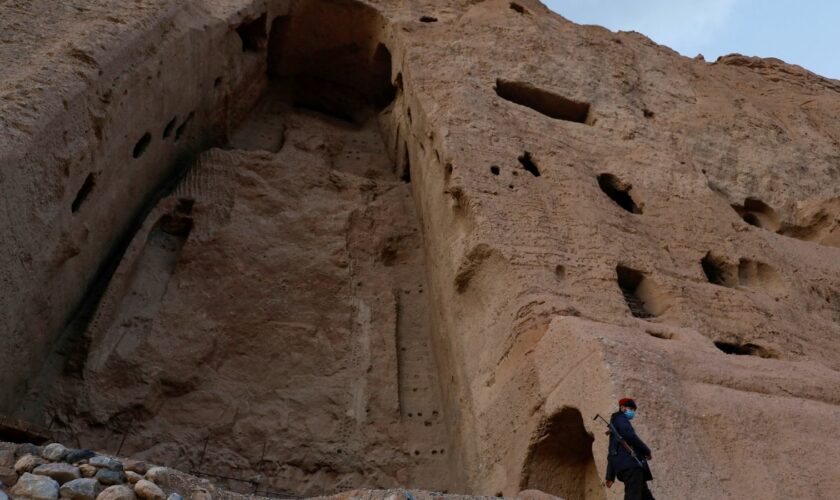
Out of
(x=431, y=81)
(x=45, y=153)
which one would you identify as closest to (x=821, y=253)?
(x=431, y=81)

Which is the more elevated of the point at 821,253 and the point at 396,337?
the point at 821,253

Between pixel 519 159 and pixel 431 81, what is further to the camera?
pixel 431 81

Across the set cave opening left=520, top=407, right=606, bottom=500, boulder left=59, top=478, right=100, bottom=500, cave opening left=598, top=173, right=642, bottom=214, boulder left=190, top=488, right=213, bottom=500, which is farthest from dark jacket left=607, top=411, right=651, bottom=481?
cave opening left=598, top=173, right=642, bottom=214

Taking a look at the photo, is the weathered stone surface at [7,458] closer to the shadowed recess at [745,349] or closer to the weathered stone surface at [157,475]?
the weathered stone surface at [157,475]

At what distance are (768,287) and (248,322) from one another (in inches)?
185

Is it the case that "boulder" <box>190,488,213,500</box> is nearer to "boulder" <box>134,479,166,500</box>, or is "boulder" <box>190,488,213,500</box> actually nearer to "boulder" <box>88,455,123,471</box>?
"boulder" <box>134,479,166,500</box>

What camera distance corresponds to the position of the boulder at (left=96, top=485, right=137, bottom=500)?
295 centimetres

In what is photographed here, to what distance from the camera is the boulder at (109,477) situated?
307 cm

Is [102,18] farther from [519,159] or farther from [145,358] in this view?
[519,159]

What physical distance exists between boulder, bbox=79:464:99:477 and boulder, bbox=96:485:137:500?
0.13m

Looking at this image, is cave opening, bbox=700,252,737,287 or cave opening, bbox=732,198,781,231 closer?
cave opening, bbox=700,252,737,287

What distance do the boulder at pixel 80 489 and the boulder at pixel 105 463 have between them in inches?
5.3

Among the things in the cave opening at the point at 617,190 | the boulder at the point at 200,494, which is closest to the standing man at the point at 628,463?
the boulder at the point at 200,494

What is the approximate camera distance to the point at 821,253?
7.83 m
